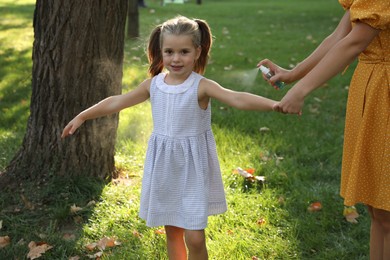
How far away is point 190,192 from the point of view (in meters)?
2.59

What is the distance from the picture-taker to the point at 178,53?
8.43ft

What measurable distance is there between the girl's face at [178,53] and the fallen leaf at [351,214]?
156 centimetres

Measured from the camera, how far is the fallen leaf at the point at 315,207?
3693mm

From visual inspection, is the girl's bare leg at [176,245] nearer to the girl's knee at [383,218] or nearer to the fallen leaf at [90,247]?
the fallen leaf at [90,247]

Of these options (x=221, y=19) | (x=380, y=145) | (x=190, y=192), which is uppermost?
(x=380, y=145)

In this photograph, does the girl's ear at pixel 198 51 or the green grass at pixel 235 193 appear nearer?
the girl's ear at pixel 198 51

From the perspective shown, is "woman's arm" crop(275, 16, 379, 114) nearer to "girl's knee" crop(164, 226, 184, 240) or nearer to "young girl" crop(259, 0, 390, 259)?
"young girl" crop(259, 0, 390, 259)

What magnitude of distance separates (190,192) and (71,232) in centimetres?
110

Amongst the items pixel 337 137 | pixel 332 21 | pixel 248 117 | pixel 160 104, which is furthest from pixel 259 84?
pixel 332 21

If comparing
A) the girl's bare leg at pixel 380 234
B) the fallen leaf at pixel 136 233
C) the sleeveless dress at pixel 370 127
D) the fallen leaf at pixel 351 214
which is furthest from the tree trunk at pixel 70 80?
the girl's bare leg at pixel 380 234

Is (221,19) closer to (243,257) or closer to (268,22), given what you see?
(268,22)

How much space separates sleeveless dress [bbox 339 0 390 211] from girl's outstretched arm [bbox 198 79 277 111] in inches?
14.6

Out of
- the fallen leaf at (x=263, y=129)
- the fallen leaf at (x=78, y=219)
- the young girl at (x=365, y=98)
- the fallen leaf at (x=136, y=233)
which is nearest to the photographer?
the young girl at (x=365, y=98)

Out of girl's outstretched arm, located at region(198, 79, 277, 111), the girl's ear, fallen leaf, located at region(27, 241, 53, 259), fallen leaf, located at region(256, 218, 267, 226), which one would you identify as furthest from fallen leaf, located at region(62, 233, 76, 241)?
the girl's ear
